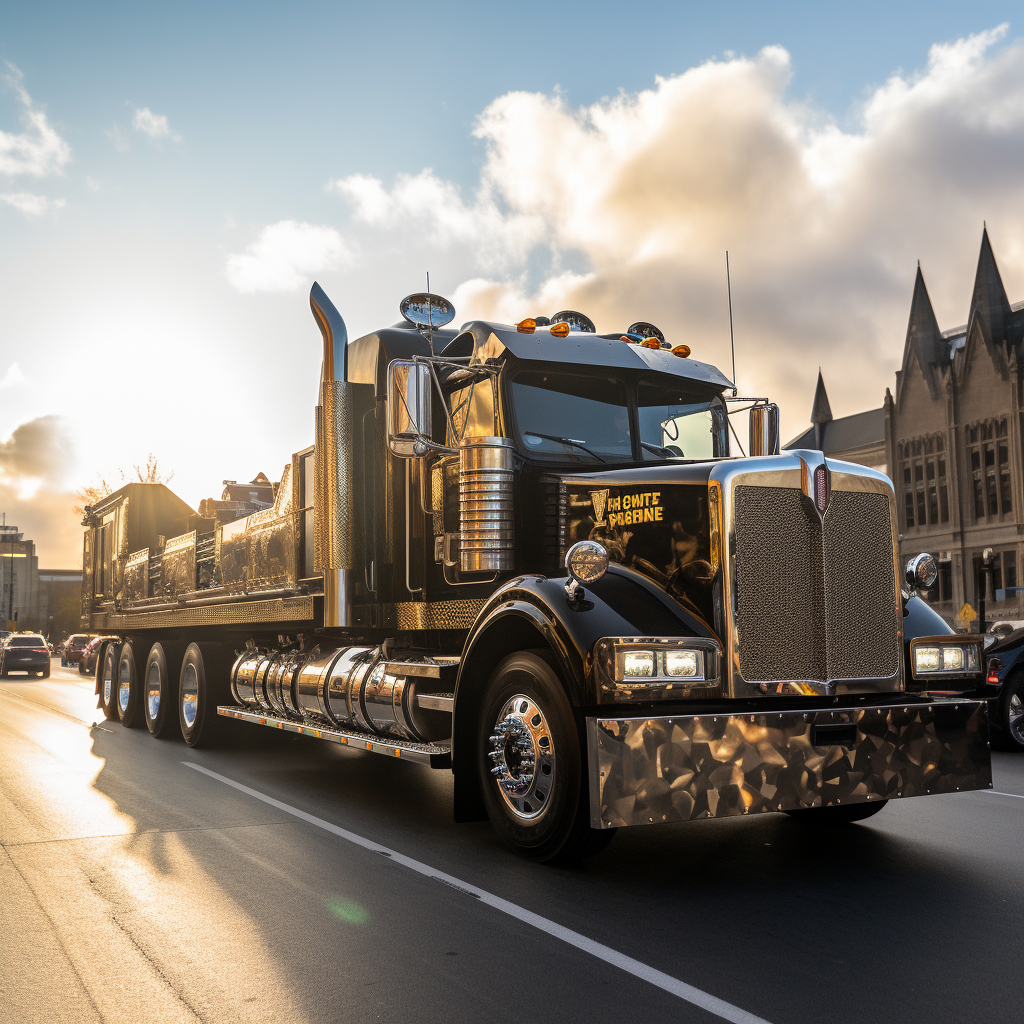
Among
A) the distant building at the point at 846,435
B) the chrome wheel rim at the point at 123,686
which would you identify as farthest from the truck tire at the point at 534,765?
the distant building at the point at 846,435

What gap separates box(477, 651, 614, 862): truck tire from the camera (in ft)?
17.3

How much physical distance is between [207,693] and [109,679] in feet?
14.9

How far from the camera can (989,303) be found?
2709 inches

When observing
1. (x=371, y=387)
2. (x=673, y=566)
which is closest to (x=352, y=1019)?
(x=673, y=566)

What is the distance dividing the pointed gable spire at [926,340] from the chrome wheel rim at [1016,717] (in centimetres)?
6425

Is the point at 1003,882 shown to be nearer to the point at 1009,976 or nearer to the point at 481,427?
the point at 1009,976

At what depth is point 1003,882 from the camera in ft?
17.7

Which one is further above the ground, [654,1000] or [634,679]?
[634,679]

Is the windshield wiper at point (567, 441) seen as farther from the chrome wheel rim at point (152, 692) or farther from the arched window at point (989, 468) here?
the arched window at point (989, 468)

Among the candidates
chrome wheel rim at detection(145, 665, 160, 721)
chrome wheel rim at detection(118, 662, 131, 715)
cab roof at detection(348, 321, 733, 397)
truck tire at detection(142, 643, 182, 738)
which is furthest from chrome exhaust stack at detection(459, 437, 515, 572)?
chrome wheel rim at detection(118, 662, 131, 715)

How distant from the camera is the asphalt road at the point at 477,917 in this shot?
3703mm

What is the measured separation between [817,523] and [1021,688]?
767 cm

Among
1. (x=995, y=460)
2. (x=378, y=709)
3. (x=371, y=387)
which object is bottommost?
A: (x=378, y=709)

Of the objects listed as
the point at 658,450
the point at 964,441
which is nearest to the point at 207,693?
the point at 658,450
